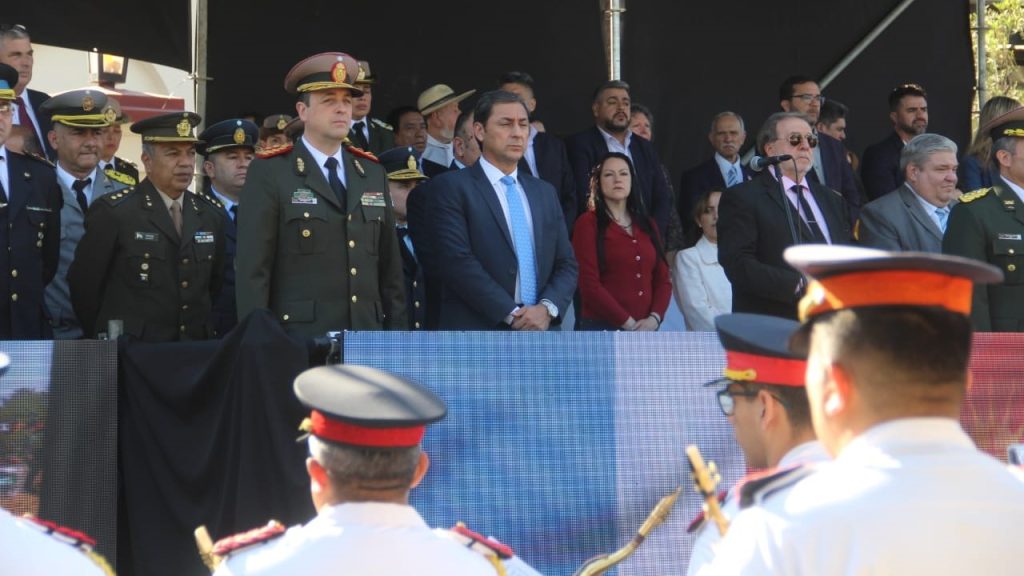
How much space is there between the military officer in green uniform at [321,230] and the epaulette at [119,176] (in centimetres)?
179

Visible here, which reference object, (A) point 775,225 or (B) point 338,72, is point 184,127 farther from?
(A) point 775,225

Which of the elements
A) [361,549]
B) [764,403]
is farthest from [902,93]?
[361,549]

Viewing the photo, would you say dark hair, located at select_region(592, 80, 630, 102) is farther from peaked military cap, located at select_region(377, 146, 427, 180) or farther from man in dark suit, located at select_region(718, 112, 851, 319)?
man in dark suit, located at select_region(718, 112, 851, 319)

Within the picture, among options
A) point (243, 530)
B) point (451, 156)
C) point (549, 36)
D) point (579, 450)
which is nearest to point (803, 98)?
point (549, 36)

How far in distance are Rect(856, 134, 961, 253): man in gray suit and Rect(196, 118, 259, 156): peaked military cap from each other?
361 centimetres

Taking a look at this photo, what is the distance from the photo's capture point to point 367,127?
993 cm

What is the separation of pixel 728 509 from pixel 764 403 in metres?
0.34

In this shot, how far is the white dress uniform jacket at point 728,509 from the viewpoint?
3.29 meters

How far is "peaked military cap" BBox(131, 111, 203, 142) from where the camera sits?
7.70m

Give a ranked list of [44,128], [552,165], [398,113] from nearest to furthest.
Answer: [44,128], [552,165], [398,113]

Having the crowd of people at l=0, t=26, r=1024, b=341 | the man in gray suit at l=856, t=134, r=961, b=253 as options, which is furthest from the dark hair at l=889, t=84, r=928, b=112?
the man in gray suit at l=856, t=134, r=961, b=253

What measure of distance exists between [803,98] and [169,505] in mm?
6347

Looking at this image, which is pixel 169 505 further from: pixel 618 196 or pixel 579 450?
pixel 618 196

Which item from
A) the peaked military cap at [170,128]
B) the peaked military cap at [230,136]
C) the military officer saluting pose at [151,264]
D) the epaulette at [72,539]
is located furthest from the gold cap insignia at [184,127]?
the epaulette at [72,539]
